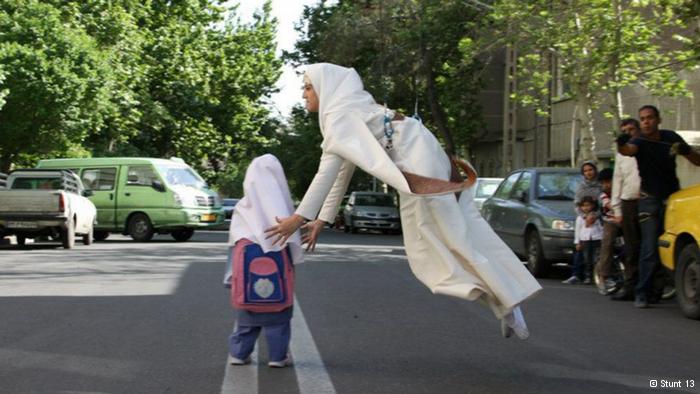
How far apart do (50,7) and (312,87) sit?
27.0m

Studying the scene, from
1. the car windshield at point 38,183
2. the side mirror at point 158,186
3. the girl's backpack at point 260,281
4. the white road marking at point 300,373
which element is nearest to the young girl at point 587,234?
the white road marking at point 300,373

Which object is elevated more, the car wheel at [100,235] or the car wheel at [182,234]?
the car wheel at [182,234]

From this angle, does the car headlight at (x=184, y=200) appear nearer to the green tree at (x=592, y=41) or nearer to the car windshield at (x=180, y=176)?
the car windshield at (x=180, y=176)

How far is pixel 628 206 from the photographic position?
12414 mm

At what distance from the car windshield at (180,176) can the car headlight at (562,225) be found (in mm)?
13581

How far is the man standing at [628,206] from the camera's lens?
40.2 ft

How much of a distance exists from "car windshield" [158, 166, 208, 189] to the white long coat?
21214mm

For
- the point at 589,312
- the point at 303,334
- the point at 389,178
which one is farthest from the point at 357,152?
the point at 589,312

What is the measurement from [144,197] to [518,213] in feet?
41.3

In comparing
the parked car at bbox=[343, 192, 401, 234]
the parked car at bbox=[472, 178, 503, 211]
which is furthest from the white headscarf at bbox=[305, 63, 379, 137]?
the parked car at bbox=[343, 192, 401, 234]

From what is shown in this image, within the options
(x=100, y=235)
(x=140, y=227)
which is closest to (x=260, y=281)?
(x=140, y=227)

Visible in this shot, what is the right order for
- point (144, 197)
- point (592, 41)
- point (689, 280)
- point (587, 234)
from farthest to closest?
point (144, 197) < point (592, 41) < point (587, 234) < point (689, 280)

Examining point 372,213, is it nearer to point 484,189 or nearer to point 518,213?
point 484,189

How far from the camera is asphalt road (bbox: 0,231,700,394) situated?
6.78m
